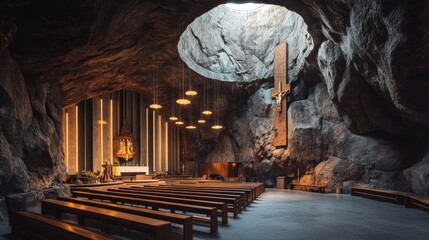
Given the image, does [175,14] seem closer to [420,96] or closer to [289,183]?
[420,96]

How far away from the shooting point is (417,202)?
350 inches

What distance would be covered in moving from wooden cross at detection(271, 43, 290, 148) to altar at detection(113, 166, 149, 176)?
808 cm

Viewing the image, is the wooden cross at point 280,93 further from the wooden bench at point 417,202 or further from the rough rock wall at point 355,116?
the wooden bench at point 417,202

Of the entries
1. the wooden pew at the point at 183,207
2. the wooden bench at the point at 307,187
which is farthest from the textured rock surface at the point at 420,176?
the wooden pew at the point at 183,207

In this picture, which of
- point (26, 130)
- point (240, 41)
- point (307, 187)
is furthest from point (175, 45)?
point (307, 187)

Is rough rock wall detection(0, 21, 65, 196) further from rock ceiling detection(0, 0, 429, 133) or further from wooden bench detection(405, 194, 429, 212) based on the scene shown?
wooden bench detection(405, 194, 429, 212)

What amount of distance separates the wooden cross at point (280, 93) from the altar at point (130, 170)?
318 inches

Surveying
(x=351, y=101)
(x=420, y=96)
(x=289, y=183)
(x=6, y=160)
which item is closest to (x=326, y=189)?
(x=289, y=183)

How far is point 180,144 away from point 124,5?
53.7 ft

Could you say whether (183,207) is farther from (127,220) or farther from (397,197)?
(397,197)

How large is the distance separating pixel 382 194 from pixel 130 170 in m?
13.2

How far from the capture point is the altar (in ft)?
59.4

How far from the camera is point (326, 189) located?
14.7 m

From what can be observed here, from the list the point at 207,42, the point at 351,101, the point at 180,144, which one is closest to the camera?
the point at 351,101
